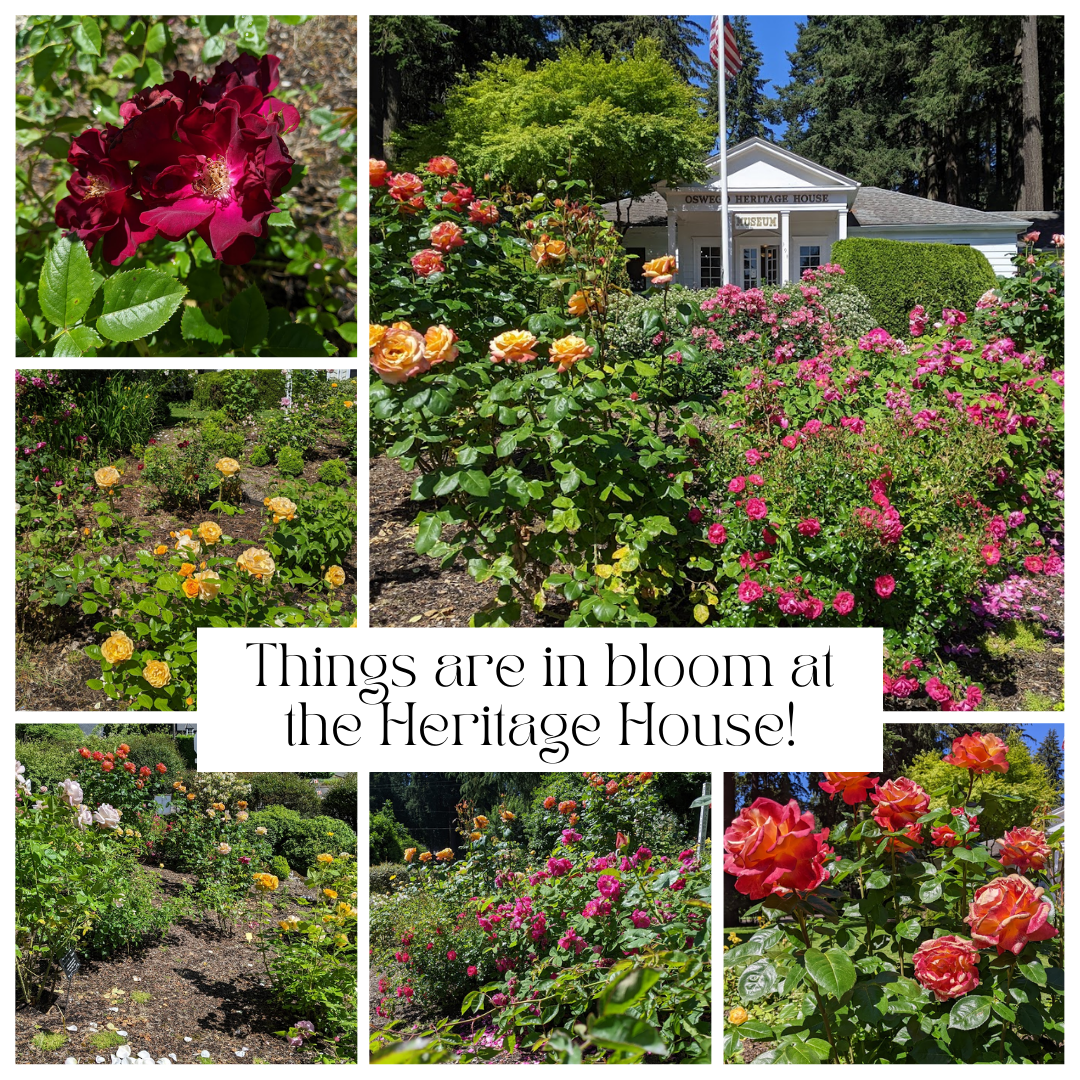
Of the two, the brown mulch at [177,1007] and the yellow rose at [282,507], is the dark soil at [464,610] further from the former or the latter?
the brown mulch at [177,1007]

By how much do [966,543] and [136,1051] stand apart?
243 cm

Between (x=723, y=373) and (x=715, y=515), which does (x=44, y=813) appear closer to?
(x=715, y=515)

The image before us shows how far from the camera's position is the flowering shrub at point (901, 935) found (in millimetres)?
1354

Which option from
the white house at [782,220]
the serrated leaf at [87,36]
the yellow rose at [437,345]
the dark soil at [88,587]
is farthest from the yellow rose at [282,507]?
the white house at [782,220]

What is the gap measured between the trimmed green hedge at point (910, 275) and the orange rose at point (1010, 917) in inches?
188

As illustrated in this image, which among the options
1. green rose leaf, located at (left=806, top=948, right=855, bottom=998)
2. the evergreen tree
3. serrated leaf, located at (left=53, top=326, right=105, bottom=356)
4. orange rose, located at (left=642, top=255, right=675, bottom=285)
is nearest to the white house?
orange rose, located at (left=642, top=255, right=675, bottom=285)

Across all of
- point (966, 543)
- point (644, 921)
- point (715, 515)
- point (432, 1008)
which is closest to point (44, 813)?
point (432, 1008)

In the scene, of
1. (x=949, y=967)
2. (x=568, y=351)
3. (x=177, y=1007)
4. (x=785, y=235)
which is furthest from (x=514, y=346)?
(x=785, y=235)

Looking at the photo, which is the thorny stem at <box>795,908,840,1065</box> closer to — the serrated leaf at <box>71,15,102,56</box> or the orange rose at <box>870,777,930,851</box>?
the orange rose at <box>870,777,930,851</box>

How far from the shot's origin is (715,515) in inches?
92.8

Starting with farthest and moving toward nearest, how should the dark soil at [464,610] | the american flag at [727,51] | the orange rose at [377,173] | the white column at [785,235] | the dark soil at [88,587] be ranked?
1. the white column at [785,235]
2. the american flag at [727,51]
3. the dark soil at [464,610]
4. the orange rose at [377,173]
5. the dark soil at [88,587]

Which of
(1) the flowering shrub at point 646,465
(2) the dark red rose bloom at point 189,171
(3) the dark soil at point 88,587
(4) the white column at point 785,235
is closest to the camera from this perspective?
(2) the dark red rose bloom at point 189,171

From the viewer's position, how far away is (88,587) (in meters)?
1.71

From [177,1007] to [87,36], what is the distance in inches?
78.4
